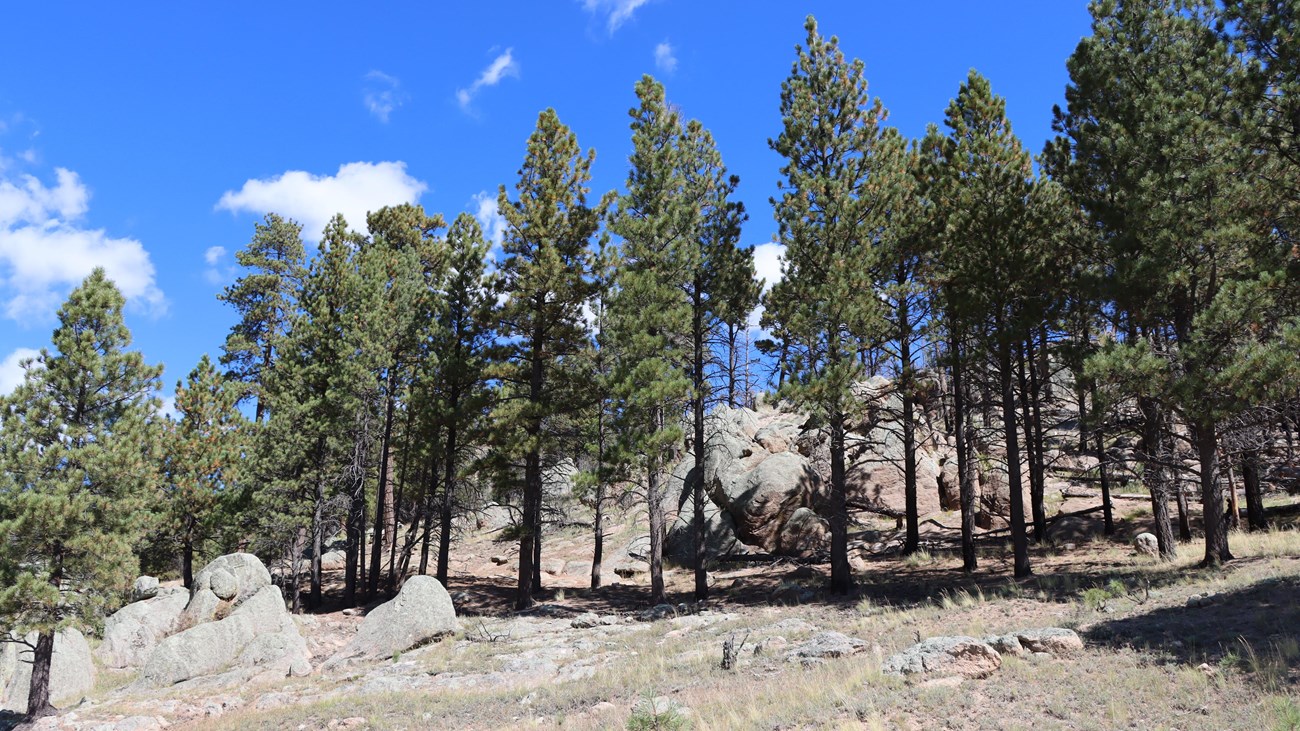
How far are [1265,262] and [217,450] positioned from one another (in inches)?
1412

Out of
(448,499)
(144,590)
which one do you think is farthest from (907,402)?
(144,590)

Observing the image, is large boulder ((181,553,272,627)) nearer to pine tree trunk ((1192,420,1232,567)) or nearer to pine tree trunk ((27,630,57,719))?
pine tree trunk ((27,630,57,719))

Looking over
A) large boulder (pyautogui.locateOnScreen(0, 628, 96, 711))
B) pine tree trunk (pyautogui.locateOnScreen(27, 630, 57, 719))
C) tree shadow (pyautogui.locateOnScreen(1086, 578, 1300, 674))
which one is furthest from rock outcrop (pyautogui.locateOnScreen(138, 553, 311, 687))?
tree shadow (pyautogui.locateOnScreen(1086, 578, 1300, 674))

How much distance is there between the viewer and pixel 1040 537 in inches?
942

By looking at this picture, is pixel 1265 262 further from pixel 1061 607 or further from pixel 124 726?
pixel 124 726

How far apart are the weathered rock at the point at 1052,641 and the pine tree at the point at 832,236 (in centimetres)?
966

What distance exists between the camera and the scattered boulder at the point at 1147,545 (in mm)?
18703

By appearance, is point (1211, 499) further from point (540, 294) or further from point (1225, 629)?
point (540, 294)

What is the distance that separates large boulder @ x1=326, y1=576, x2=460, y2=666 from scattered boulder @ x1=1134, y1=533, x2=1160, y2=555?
18718 mm

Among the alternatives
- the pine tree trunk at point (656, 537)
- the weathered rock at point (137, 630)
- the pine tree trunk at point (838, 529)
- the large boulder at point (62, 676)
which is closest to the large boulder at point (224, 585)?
the weathered rock at point (137, 630)

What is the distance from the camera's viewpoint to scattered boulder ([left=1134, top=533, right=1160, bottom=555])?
61.4 feet

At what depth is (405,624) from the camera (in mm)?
19203

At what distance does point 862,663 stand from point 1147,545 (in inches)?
513

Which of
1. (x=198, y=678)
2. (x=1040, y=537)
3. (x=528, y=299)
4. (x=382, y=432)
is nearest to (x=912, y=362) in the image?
(x=1040, y=537)
